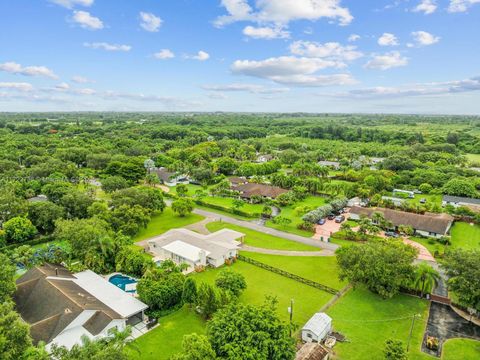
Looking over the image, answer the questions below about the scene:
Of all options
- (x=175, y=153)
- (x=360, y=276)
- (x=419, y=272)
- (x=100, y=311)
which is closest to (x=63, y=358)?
(x=100, y=311)

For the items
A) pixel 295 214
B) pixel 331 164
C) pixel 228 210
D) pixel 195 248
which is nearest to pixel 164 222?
pixel 228 210

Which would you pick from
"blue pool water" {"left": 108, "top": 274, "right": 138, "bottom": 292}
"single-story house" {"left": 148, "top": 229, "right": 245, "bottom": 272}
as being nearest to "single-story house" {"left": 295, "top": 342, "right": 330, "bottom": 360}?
"single-story house" {"left": 148, "top": 229, "right": 245, "bottom": 272}

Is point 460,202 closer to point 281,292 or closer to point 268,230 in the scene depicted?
point 268,230

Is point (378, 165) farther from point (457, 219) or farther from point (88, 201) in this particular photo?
point (88, 201)

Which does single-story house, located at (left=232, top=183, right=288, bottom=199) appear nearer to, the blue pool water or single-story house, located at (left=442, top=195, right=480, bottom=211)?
single-story house, located at (left=442, top=195, right=480, bottom=211)

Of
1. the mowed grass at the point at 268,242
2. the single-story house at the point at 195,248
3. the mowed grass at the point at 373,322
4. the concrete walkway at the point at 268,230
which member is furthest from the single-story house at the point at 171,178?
the mowed grass at the point at 373,322
